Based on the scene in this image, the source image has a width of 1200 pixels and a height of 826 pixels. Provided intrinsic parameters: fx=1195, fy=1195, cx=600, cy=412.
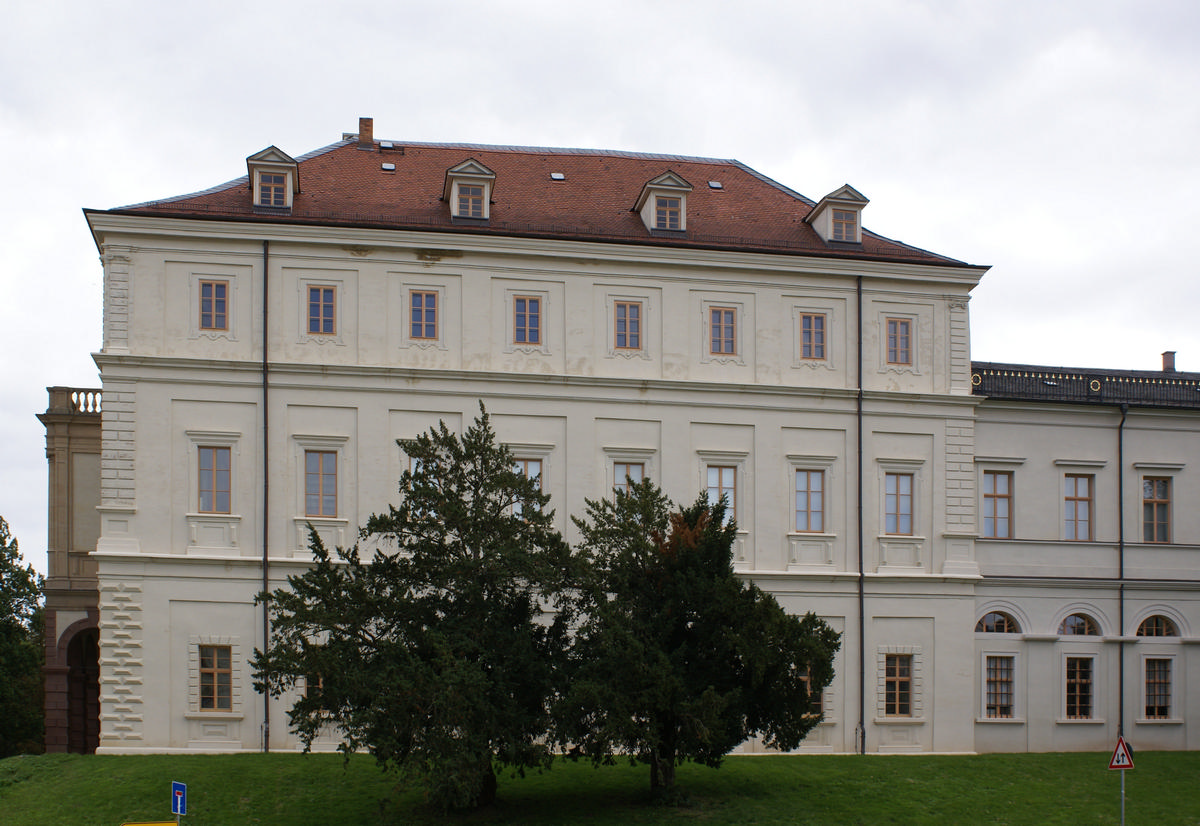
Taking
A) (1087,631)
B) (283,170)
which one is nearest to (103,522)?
(283,170)

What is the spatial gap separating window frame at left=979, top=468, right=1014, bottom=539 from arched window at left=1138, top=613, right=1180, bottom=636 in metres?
5.05

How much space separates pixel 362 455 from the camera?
32.3 meters

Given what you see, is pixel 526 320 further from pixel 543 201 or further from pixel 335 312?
pixel 335 312

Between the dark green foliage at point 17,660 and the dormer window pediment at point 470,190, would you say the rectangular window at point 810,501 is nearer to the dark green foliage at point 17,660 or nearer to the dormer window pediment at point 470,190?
the dormer window pediment at point 470,190

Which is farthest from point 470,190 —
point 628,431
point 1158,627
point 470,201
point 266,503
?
point 1158,627

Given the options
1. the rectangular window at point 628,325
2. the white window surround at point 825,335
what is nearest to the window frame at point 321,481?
the rectangular window at point 628,325

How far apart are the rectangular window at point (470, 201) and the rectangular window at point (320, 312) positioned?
4.53m

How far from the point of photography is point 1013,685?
115 ft

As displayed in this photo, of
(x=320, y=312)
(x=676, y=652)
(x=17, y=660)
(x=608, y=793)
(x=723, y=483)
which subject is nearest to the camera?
(x=676, y=652)

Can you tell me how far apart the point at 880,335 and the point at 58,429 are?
25.2 m

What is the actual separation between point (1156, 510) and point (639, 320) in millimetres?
17315

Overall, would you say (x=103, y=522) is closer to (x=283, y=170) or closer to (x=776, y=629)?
(x=283, y=170)

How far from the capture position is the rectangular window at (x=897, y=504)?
3481 cm

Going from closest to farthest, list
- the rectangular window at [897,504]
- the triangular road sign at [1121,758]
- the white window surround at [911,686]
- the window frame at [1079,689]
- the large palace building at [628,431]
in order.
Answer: the triangular road sign at [1121,758] → the large palace building at [628,431] → the white window surround at [911,686] → the rectangular window at [897,504] → the window frame at [1079,689]
